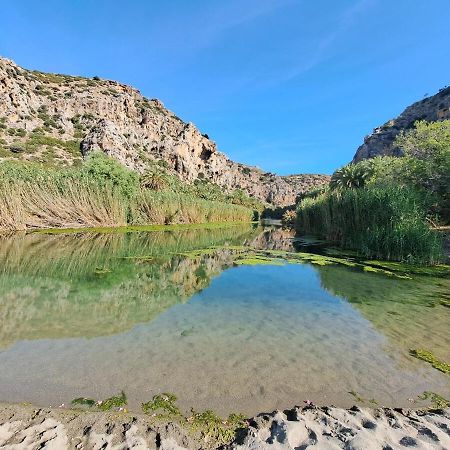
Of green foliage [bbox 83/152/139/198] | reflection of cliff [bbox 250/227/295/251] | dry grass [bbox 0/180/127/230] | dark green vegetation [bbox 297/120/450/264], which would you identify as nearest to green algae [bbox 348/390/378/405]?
dark green vegetation [bbox 297/120/450/264]

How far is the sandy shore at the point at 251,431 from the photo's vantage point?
3.08 metres

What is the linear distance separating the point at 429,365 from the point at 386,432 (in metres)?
2.70

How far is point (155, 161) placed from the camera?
90.2 metres

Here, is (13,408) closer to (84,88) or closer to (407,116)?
(84,88)

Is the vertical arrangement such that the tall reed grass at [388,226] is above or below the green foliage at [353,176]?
below

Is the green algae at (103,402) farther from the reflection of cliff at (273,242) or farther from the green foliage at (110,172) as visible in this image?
the green foliage at (110,172)

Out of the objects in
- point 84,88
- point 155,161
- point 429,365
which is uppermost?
point 84,88

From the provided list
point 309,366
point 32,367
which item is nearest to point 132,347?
point 32,367

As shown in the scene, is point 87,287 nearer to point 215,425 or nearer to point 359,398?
point 215,425

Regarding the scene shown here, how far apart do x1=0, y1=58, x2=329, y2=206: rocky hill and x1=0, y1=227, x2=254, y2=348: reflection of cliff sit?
169 ft

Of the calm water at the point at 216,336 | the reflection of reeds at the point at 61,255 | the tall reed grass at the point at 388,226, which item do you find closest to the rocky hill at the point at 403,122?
the tall reed grass at the point at 388,226

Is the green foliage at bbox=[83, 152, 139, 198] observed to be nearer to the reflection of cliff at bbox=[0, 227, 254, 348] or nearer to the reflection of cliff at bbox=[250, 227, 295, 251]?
the reflection of cliff at bbox=[250, 227, 295, 251]

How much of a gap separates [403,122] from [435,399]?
126711mm

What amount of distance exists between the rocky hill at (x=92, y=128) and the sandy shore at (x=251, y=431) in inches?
2466
